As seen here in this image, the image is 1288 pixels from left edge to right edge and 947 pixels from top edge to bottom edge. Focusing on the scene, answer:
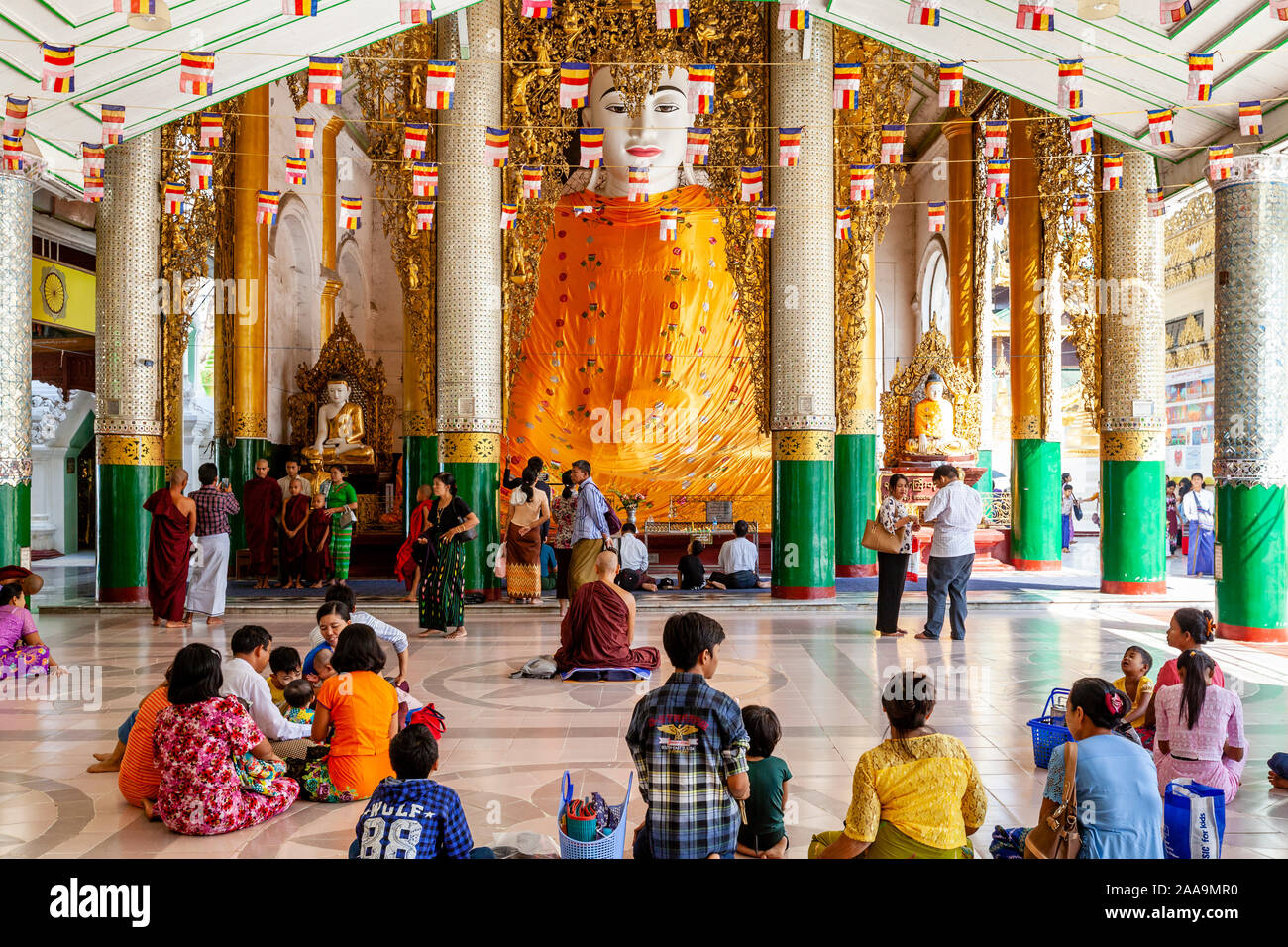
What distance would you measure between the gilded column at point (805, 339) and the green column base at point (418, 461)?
11.7 feet

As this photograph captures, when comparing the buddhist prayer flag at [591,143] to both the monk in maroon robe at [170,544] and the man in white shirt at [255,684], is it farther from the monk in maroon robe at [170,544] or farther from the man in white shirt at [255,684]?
the man in white shirt at [255,684]

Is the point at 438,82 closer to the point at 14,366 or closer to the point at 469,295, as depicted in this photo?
the point at 469,295

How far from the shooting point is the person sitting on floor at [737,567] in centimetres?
1077

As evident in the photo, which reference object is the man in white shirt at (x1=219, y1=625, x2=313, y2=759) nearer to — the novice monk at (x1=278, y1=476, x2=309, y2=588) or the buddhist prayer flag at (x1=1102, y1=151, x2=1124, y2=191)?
the novice monk at (x1=278, y1=476, x2=309, y2=588)

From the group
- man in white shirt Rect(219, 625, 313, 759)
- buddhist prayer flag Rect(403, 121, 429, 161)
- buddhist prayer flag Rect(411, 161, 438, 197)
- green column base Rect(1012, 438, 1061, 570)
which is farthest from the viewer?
green column base Rect(1012, 438, 1061, 570)

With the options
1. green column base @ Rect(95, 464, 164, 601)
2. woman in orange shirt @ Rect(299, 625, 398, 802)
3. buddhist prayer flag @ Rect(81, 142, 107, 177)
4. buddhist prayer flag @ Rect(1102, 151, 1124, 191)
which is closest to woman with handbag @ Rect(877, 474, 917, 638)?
buddhist prayer flag @ Rect(1102, 151, 1124, 191)

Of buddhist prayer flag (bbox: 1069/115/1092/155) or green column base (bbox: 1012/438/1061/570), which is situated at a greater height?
buddhist prayer flag (bbox: 1069/115/1092/155)

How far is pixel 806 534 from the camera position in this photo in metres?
9.87

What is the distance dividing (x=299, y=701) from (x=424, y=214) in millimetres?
6279

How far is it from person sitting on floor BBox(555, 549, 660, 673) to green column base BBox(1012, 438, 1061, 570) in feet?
25.6

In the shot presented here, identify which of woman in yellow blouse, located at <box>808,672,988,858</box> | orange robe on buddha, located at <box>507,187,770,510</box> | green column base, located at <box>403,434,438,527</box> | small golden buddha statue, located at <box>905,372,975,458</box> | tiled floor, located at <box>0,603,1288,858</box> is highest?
orange robe on buddha, located at <box>507,187,770,510</box>

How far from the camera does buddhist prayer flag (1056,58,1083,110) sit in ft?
24.0

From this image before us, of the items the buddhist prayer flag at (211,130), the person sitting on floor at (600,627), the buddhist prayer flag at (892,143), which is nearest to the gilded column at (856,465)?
the buddhist prayer flag at (892,143)
